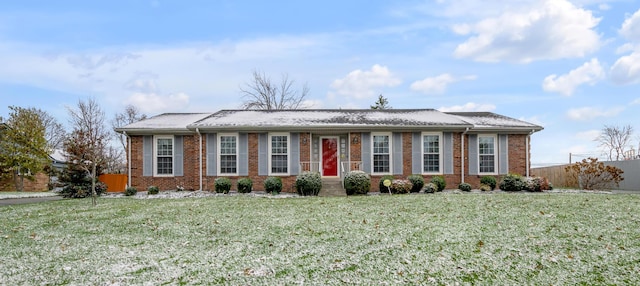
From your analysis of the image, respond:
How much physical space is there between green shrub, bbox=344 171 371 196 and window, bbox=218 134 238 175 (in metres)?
4.89

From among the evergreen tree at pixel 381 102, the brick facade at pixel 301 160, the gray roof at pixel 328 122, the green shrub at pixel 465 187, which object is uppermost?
the evergreen tree at pixel 381 102

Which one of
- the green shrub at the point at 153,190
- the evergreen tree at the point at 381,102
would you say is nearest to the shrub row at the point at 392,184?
the green shrub at the point at 153,190

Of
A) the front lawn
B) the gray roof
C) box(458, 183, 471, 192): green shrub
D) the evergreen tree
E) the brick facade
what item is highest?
the evergreen tree

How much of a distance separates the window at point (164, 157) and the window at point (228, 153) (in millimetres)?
2434

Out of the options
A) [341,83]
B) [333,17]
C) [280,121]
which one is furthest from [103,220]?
[341,83]

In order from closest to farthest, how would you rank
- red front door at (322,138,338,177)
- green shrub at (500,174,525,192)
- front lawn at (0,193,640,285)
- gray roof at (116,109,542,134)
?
front lawn at (0,193,640,285), green shrub at (500,174,525,192), gray roof at (116,109,542,134), red front door at (322,138,338,177)

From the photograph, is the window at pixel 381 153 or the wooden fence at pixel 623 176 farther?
the wooden fence at pixel 623 176

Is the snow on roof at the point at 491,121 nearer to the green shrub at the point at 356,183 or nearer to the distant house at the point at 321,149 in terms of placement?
the distant house at the point at 321,149

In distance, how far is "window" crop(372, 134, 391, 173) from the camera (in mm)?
17984

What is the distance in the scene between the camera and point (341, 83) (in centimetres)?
2628

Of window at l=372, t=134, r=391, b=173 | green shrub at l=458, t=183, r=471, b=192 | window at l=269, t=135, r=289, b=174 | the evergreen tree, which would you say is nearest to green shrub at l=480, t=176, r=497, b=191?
green shrub at l=458, t=183, r=471, b=192

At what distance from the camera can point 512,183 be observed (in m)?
17.2

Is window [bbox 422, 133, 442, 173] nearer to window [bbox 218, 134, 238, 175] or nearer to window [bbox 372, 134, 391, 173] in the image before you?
window [bbox 372, 134, 391, 173]

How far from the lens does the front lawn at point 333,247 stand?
5590 millimetres
